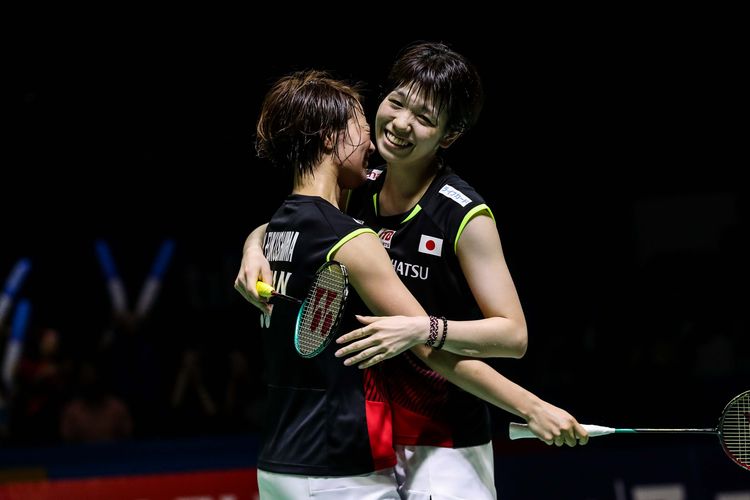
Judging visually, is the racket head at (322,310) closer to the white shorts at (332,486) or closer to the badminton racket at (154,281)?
the white shorts at (332,486)

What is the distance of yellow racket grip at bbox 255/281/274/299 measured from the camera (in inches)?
112

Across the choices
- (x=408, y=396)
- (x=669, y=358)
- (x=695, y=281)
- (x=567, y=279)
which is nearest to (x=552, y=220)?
(x=567, y=279)

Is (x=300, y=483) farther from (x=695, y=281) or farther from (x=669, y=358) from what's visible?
(x=695, y=281)

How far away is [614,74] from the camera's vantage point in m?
8.52

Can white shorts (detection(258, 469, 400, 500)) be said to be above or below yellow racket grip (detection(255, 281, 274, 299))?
below

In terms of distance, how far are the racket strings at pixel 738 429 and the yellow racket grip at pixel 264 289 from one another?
143 cm

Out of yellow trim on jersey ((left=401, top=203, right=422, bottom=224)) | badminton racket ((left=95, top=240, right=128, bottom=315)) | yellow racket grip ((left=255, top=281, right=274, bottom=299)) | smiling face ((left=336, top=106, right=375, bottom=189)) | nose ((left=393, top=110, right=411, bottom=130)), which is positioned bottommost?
yellow racket grip ((left=255, top=281, right=274, bottom=299))

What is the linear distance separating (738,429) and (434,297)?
1040mm

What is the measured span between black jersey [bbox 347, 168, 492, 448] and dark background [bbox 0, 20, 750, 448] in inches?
142

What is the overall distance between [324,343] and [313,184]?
1.62ft

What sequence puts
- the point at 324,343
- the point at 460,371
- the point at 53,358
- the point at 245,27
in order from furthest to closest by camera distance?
the point at 53,358
the point at 245,27
the point at 460,371
the point at 324,343

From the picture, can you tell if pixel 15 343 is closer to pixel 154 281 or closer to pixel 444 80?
pixel 154 281

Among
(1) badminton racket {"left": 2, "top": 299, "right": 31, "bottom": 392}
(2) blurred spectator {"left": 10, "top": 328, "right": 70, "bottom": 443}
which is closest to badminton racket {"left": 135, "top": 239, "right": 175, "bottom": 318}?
(1) badminton racket {"left": 2, "top": 299, "right": 31, "bottom": 392}

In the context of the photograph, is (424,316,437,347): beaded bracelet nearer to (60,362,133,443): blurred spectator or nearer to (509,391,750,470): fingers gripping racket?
(509,391,750,470): fingers gripping racket
